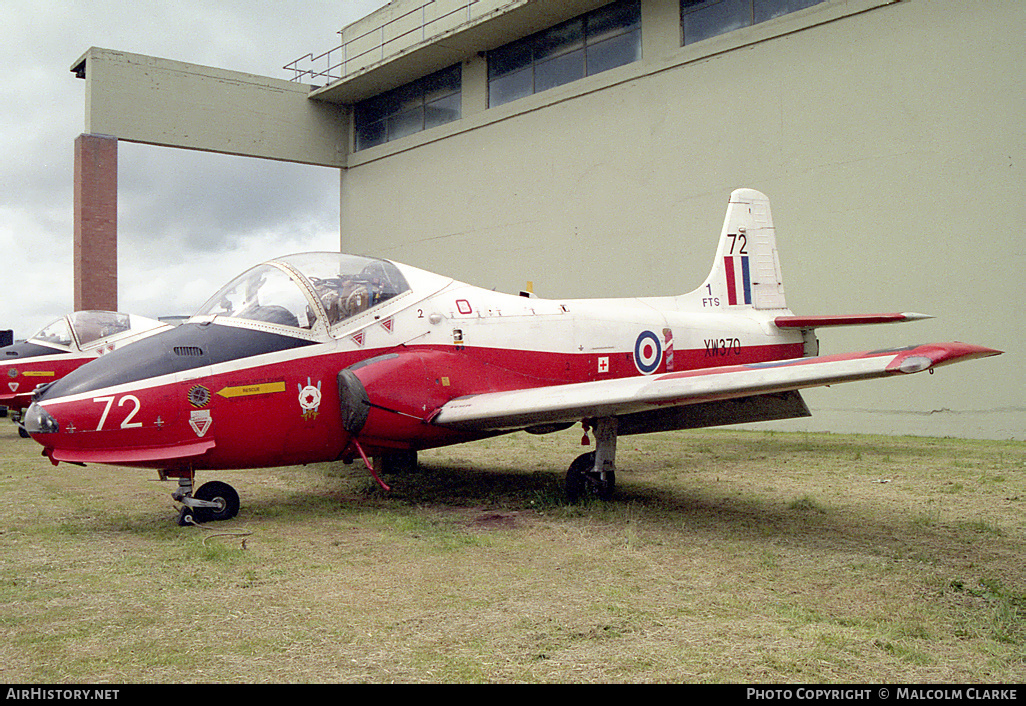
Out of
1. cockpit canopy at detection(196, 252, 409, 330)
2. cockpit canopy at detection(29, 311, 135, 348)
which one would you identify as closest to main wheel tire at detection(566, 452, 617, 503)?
cockpit canopy at detection(196, 252, 409, 330)

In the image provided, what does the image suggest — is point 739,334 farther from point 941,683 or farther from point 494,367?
point 941,683

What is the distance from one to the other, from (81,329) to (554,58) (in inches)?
431

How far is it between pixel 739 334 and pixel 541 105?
30.7 feet

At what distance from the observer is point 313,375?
231 inches

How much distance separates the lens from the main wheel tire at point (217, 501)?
5703 mm

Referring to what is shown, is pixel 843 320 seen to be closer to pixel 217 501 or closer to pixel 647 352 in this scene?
pixel 647 352

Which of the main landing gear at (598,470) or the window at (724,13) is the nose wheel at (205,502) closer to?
the main landing gear at (598,470)

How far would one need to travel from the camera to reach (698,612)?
11.6 feet

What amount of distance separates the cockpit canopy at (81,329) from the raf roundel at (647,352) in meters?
9.13

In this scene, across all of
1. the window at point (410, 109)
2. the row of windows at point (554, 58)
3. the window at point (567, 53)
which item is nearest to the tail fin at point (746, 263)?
the row of windows at point (554, 58)

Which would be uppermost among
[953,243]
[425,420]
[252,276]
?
[953,243]

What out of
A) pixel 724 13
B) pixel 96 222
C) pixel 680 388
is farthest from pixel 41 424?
pixel 96 222
